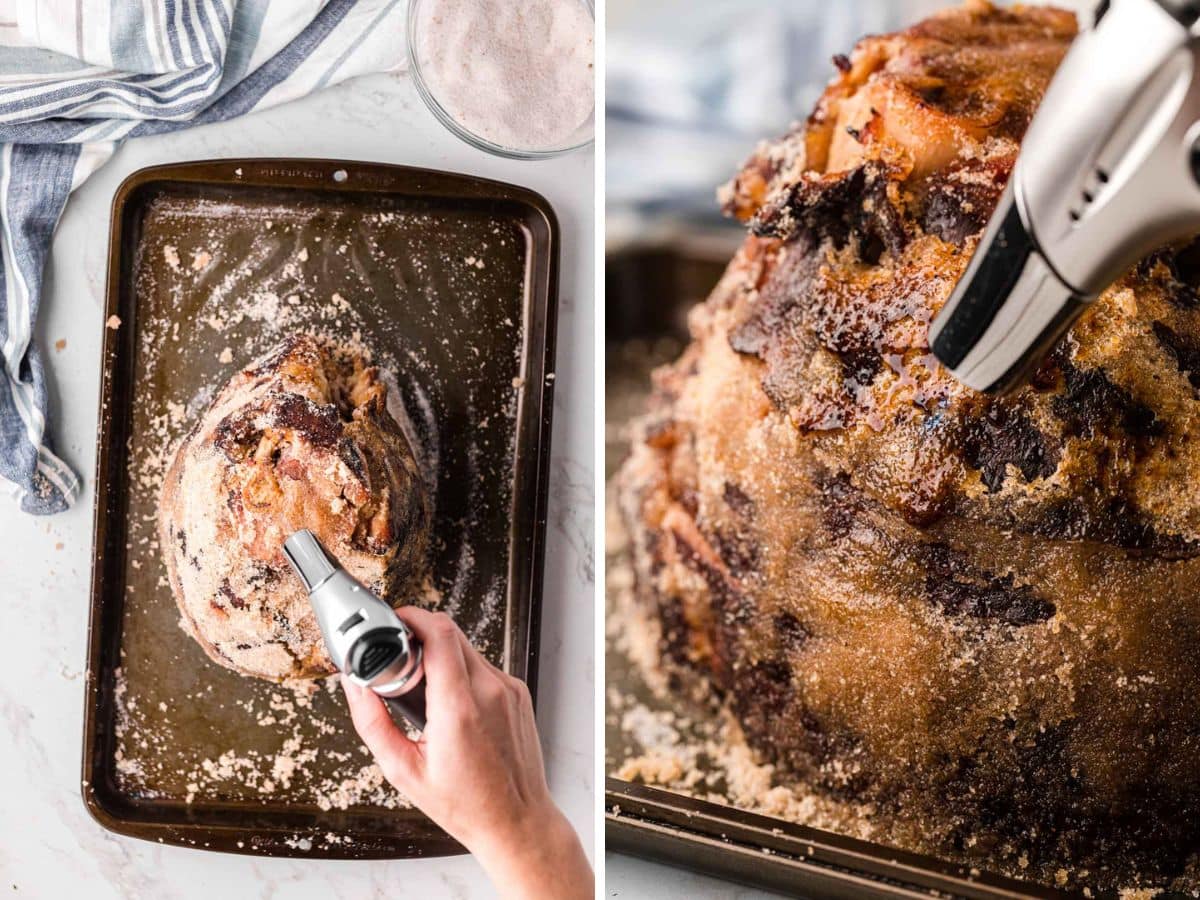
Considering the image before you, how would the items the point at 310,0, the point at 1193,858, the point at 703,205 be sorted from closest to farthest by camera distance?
the point at 1193,858, the point at 310,0, the point at 703,205

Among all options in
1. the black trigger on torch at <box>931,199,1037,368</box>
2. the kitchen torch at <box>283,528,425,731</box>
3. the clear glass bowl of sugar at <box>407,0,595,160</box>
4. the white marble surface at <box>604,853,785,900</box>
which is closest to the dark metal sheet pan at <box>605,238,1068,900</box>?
the white marble surface at <box>604,853,785,900</box>

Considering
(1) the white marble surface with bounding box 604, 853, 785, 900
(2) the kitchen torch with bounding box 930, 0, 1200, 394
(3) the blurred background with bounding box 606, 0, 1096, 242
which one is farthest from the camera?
(3) the blurred background with bounding box 606, 0, 1096, 242

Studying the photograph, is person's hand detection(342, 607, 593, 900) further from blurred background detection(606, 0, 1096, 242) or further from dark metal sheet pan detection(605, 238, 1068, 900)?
blurred background detection(606, 0, 1096, 242)

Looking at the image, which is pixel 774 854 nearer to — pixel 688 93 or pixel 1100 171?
pixel 1100 171

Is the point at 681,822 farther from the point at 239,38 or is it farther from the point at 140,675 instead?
the point at 239,38

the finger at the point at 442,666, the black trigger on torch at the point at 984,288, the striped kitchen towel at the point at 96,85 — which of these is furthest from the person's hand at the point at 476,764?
the striped kitchen towel at the point at 96,85

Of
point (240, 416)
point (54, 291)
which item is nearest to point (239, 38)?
point (54, 291)
